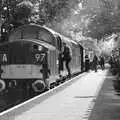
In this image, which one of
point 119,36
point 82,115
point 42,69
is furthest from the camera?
point 119,36

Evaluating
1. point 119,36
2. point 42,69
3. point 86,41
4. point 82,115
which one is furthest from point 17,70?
point 86,41

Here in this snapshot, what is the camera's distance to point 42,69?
2186 centimetres

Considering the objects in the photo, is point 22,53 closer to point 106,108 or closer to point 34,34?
point 34,34

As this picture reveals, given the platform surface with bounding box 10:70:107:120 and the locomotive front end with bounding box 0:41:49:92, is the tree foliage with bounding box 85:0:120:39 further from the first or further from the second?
the platform surface with bounding box 10:70:107:120

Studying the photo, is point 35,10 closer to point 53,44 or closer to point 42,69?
point 53,44

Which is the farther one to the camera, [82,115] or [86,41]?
[86,41]

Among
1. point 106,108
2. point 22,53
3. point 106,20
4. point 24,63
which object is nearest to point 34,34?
point 22,53

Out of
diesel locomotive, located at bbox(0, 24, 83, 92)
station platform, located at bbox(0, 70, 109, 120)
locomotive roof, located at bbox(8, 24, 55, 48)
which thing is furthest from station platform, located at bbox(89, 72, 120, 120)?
locomotive roof, located at bbox(8, 24, 55, 48)

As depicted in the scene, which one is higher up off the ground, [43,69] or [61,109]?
[43,69]

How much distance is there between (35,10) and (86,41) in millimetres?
55148

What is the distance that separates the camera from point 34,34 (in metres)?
24.9

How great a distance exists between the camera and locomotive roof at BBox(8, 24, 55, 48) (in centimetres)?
2462

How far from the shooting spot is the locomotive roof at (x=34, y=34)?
24625 millimetres

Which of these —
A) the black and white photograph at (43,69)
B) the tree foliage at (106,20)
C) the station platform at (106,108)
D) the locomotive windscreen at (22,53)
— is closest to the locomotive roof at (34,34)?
the black and white photograph at (43,69)
